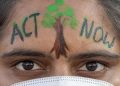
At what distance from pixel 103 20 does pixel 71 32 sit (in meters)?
0.28

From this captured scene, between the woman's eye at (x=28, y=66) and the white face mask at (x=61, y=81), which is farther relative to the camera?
the woman's eye at (x=28, y=66)

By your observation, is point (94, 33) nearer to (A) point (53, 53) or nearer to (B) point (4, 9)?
(A) point (53, 53)

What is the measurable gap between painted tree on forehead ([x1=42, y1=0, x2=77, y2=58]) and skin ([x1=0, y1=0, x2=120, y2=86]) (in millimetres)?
27

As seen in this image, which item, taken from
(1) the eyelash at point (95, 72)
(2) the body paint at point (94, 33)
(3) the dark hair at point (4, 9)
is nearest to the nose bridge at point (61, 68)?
(1) the eyelash at point (95, 72)

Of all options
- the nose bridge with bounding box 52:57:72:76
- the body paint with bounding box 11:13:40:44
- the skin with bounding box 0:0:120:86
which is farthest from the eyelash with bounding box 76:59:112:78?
the body paint with bounding box 11:13:40:44

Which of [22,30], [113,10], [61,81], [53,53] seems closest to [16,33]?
[22,30]

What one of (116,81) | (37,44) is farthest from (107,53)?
(37,44)

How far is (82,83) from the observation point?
12.3ft

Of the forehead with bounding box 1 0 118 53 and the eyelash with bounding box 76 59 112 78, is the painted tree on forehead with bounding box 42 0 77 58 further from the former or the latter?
the eyelash with bounding box 76 59 112 78

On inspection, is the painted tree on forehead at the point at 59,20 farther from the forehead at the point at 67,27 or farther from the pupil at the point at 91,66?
the pupil at the point at 91,66

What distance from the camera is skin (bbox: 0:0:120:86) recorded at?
377 cm

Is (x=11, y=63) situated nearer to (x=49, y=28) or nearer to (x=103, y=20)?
(x=49, y=28)

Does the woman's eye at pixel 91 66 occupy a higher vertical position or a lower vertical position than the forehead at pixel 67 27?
lower

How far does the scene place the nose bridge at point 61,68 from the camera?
375 centimetres
